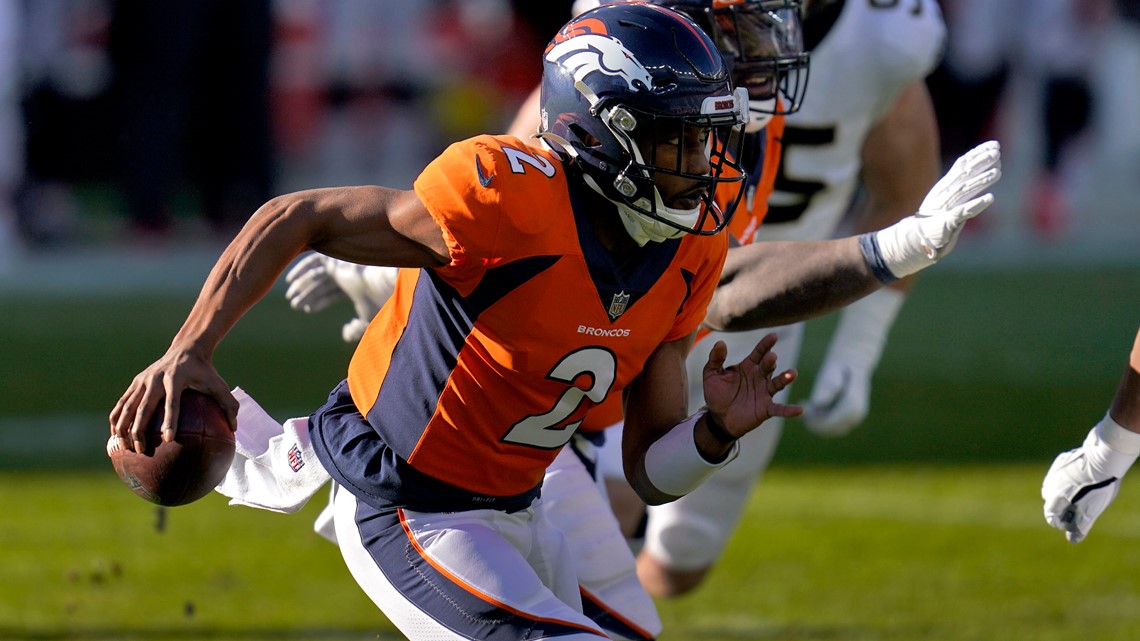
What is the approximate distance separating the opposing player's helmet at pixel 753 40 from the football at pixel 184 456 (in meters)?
1.59

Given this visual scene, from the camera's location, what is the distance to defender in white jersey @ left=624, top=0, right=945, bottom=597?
4660 millimetres

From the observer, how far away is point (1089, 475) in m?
3.66

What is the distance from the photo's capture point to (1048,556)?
19.8 ft

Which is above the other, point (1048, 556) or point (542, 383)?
point (542, 383)

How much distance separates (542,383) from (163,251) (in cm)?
1045

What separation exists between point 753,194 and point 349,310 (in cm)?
720

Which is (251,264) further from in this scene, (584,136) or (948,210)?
(948,210)

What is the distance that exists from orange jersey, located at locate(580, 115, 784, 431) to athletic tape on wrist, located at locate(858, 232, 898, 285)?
450 mm

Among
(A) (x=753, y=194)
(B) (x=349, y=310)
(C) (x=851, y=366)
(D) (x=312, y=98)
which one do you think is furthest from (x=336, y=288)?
(D) (x=312, y=98)

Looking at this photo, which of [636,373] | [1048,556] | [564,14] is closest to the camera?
[636,373]

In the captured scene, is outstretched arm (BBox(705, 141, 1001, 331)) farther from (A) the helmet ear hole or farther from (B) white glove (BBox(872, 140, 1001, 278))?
(A) the helmet ear hole

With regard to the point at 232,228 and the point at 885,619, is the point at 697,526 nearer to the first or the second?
the point at 885,619

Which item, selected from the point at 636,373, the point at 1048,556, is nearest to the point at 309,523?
the point at 1048,556

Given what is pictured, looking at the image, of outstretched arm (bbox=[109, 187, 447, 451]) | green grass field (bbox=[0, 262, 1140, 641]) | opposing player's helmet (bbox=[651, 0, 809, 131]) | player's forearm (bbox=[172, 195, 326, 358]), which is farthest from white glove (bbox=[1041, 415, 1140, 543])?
player's forearm (bbox=[172, 195, 326, 358])
